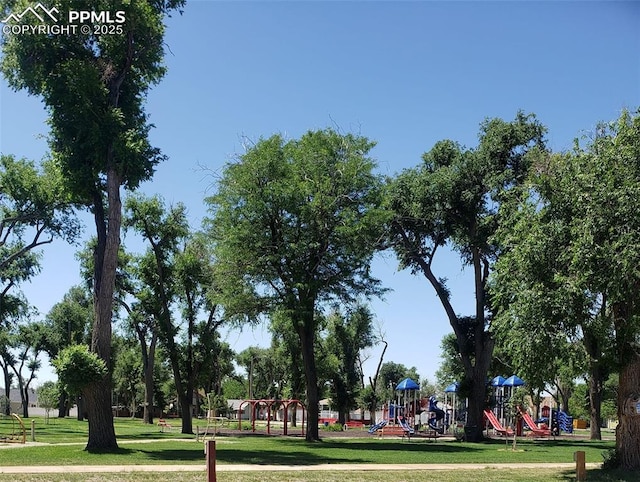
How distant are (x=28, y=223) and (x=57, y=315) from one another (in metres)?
33.8

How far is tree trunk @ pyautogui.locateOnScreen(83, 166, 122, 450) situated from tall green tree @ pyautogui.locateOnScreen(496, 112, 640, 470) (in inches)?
545

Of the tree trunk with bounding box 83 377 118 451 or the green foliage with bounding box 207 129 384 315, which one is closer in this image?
the tree trunk with bounding box 83 377 118 451

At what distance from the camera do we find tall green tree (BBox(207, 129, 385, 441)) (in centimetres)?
2972

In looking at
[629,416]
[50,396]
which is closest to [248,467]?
[629,416]

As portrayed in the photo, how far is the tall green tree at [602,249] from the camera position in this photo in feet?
53.5

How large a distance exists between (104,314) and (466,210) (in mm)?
21232

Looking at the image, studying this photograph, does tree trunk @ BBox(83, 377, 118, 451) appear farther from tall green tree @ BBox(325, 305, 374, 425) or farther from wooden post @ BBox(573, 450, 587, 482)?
tall green tree @ BBox(325, 305, 374, 425)

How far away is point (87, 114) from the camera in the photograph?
79.7 ft

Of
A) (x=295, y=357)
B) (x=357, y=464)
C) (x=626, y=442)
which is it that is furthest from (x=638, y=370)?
(x=295, y=357)

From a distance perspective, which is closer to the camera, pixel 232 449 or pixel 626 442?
pixel 626 442

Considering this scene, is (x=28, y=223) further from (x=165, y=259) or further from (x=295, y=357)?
(x=295, y=357)

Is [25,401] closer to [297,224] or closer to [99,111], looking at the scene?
[297,224]

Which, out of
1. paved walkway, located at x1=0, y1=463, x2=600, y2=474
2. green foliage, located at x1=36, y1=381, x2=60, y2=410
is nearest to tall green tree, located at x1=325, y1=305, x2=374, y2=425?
green foliage, located at x1=36, y1=381, x2=60, y2=410

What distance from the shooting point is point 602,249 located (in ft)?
53.2
